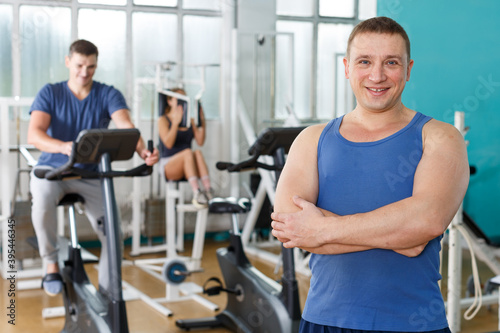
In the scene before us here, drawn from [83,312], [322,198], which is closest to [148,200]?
[83,312]

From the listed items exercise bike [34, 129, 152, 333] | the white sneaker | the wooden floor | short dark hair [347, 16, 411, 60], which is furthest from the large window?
short dark hair [347, 16, 411, 60]

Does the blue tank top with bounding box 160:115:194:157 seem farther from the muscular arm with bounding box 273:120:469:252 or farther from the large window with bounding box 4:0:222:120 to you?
the muscular arm with bounding box 273:120:469:252

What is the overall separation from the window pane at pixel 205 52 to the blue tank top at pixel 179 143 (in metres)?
1.37

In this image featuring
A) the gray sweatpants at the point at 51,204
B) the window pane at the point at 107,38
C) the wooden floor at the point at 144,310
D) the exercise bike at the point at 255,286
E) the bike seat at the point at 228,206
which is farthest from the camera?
the window pane at the point at 107,38

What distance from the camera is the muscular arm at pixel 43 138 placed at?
9.21 feet

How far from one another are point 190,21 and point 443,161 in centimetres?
523

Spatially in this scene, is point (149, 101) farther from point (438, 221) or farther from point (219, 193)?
point (438, 221)

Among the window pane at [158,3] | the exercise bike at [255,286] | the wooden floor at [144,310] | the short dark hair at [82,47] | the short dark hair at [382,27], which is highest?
the window pane at [158,3]

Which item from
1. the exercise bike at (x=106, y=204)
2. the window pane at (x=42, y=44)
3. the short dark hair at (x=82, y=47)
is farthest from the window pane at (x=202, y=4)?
the exercise bike at (x=106, y=204)

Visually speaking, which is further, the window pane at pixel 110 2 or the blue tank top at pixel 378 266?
the window pane at pixel 110 2

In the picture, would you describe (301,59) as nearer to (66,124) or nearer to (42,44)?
(42,44)

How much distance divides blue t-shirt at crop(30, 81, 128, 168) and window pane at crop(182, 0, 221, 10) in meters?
3.09

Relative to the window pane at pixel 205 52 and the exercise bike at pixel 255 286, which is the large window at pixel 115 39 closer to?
the window pane at pixel 205 52

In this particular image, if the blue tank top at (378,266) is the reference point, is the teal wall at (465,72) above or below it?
above
